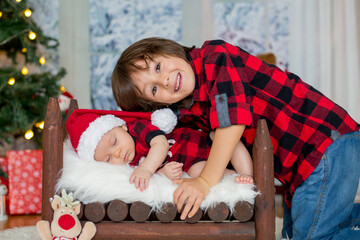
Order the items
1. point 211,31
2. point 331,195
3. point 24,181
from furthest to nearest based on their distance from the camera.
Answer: point 211,31 < point 24,181 < point 331,195

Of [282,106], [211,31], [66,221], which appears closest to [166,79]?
[282,106]

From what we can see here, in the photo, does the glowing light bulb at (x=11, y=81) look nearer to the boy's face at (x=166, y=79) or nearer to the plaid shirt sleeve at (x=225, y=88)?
the boy's face at (x=166, y=79)

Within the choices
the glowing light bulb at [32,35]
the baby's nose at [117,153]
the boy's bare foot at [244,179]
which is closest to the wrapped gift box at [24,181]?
the glowing light bulb at [32,35]

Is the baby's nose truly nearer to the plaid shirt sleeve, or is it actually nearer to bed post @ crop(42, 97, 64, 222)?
bed post @ crop(42, 97, 64, 222)

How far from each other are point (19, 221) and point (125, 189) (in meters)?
1.37

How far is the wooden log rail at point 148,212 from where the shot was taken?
120 centimetres

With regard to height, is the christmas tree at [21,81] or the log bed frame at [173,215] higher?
the christmas tree at [21,81]

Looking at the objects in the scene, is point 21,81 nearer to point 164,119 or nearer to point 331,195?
point 164,119

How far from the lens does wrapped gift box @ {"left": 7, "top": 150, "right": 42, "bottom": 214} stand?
8.13ft

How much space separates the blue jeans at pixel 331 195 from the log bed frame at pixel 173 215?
0.52 ft

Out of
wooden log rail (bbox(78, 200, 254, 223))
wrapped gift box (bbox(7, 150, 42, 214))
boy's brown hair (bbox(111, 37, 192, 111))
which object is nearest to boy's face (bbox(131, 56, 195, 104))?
boy's brown hair (bbox(111, 37, 192, 111))

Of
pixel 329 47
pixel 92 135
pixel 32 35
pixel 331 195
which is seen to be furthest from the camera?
pixel 329 47

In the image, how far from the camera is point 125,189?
1.21m

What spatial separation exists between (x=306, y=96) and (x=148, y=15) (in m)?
2.37
